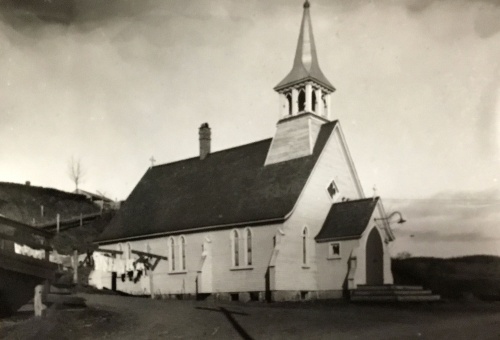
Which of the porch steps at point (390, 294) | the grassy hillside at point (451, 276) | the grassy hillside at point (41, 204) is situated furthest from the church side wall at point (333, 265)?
the grassy hillside at point (41, 204)

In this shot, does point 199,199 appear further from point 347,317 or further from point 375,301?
point 347,317

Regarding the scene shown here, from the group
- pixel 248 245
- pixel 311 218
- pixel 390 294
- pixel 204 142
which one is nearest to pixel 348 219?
pixel 311 218

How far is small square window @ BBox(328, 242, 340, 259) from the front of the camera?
23078 mm

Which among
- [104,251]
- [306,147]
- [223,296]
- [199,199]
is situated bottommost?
[223,296]

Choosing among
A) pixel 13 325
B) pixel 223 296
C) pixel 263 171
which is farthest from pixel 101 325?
Result: pixel 263 171

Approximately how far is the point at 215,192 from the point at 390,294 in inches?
402

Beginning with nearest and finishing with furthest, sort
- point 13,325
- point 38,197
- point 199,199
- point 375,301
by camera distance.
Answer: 1. point 13,325
2. point 375,301
3. point 199,199
4. point 38,197

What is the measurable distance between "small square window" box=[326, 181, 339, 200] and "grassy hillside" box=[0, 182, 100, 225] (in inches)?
670

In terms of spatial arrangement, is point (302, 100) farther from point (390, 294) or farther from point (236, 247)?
point (390, 294)

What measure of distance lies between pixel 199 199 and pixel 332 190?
689 cm

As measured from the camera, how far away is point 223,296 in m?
23.9

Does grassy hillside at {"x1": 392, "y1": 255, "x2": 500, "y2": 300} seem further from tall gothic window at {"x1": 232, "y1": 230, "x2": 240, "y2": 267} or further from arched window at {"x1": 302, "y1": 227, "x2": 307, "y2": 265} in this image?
tall gothic window at {"x1": 232, "y1": 230, "x2": 240, "y2": 267}

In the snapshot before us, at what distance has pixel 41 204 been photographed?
122ft

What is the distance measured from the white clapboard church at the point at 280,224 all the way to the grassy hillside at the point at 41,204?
8271mm
